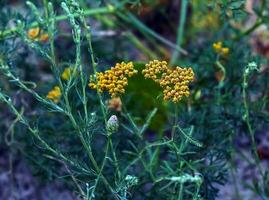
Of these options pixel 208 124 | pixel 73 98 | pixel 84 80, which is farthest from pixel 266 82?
pixel 84 80

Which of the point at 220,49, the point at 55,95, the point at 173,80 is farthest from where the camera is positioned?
the point at 220,49

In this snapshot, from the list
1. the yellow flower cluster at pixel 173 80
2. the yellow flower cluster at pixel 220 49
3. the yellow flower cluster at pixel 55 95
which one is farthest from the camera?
the yellow flower cluster at pixel 220 49

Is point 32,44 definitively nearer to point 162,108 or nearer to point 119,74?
point 119,74

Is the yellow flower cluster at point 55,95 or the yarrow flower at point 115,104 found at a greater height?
the yellow flower cluster at point 55,95

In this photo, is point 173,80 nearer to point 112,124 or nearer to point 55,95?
point 112,124

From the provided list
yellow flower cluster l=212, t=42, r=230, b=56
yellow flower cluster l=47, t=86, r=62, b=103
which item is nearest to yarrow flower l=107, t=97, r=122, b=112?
yellow flower cluster l=47, t=86, r=62, b=103

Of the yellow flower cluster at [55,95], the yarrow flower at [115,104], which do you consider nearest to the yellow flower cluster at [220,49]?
the yarrow flower at [115,104]

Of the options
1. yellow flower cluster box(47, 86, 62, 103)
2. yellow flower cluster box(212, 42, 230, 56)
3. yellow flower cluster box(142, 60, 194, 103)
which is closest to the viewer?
yellow flower cluster box(142, 60, 194, 103)

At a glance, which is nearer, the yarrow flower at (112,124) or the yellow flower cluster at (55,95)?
the yarrow flower at (112,124)

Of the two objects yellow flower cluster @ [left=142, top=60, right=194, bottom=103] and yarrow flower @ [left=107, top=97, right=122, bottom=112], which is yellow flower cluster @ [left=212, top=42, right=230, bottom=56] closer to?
yarrow flower @ [left=107, top=97, right=122, bottom=112]

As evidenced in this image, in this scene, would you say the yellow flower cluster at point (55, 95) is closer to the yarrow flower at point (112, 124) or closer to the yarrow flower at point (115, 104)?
the yarrow flower at point (115, 104)

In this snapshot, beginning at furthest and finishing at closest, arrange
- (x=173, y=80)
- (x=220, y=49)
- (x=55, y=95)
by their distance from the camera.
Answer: (x=220, y=49)
(x=55, y=95)
(x=173, y=80)

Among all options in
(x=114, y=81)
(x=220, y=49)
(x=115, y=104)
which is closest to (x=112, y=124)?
(x=114, y=81)
